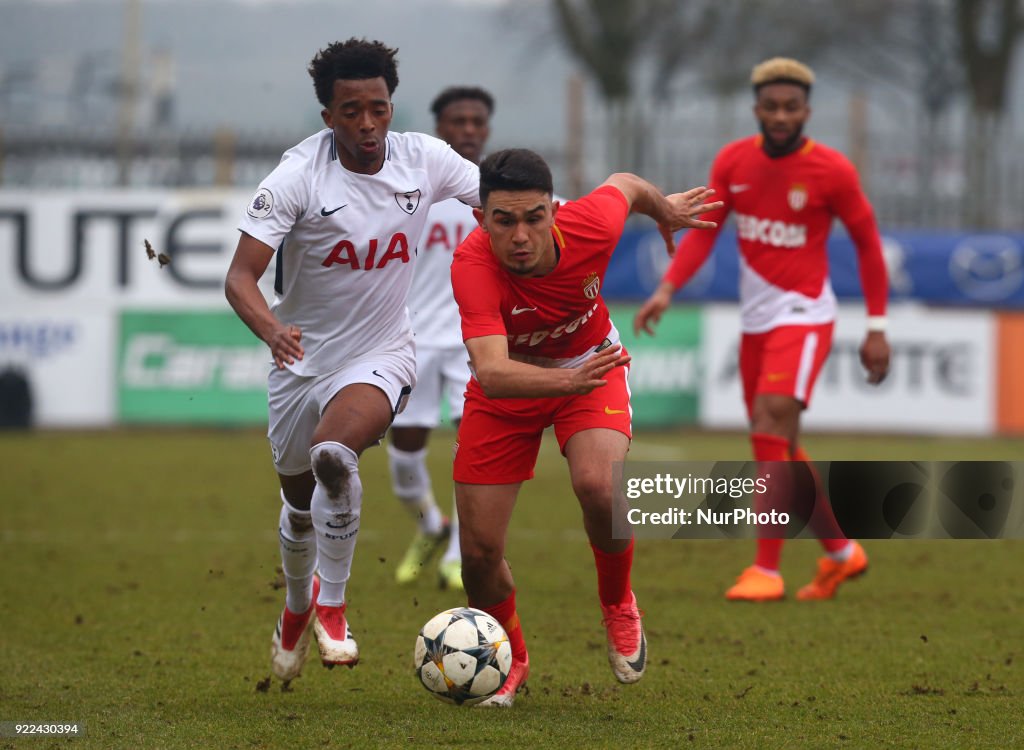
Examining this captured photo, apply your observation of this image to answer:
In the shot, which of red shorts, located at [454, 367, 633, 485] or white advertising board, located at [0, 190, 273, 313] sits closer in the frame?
red shorts, located at [454, 367, 633, 485]

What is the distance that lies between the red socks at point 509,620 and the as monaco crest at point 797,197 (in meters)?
3.42

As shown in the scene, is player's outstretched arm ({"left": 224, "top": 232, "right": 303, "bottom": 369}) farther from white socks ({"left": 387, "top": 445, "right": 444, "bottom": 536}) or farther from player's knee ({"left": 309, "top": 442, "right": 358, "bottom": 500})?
white socks ({"left": 387, "top": 445, "right": 444, "bottom": 536})

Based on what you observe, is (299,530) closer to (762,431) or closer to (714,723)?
(714,723)

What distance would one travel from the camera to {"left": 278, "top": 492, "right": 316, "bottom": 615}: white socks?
6.34m

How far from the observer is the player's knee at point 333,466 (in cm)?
586

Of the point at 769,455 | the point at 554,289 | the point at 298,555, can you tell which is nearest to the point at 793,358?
the point at 769,455

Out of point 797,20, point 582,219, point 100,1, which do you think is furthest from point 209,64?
point 582,219

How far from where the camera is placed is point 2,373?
18.0 m

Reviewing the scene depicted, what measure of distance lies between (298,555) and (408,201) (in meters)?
1.48

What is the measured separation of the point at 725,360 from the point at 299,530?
11.9m

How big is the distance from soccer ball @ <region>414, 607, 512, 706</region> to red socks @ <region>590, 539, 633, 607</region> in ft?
1.70

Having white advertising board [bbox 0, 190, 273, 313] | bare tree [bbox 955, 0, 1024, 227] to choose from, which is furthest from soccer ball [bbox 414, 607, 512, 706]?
bare tree [bbox 955, 0, 1024, 227]

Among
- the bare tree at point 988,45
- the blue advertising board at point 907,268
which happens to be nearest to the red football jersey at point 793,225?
the blue advertising board at point 907,268

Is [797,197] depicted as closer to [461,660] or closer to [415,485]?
[415,485]
